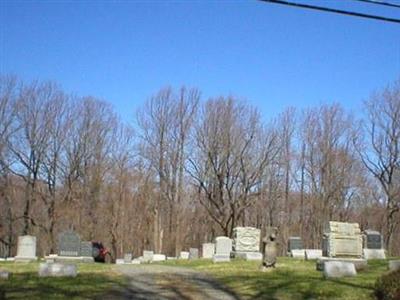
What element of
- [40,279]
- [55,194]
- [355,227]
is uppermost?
[55,194]

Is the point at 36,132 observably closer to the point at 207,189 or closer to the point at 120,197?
the point at 120,197

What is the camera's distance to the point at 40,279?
16078 mm

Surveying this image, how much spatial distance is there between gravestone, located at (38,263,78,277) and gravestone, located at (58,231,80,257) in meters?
11.1

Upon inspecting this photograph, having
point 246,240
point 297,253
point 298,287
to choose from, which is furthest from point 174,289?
point 297,253

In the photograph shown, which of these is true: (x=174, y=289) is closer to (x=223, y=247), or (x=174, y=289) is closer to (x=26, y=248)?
(x=223, y=247)

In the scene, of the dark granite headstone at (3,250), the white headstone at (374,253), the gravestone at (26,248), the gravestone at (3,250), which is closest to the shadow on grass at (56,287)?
the gravestone at (26,248)

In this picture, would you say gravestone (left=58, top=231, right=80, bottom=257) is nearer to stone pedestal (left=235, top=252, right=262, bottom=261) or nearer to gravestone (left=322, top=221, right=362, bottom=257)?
stone pedestal (left=235, top=252, right=262, bottom=261)

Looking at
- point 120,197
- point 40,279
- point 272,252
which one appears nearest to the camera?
point 40,279

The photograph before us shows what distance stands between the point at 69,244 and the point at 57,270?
11.6 m

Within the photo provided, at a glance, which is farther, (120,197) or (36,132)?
(120,197)

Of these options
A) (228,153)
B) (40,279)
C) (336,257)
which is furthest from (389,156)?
(40,279)

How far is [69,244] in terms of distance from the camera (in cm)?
2833

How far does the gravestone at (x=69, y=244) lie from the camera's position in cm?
2816

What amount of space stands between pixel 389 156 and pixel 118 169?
2467 cm
